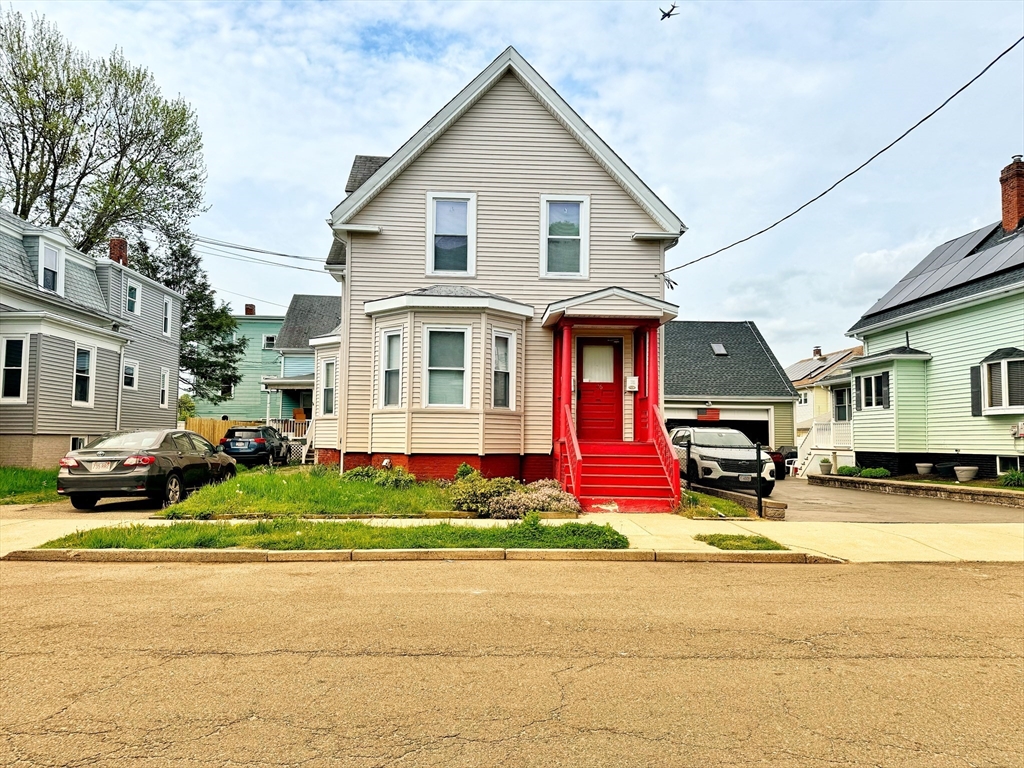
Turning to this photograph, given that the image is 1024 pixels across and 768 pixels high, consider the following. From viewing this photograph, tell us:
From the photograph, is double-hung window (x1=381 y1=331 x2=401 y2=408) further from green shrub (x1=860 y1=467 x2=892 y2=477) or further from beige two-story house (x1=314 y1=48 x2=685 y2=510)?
green shrub (x1=860 y1=467 x2=892 y2=477)

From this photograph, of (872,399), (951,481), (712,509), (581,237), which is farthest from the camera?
(872,399)

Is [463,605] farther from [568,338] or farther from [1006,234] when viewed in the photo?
[1006,234]

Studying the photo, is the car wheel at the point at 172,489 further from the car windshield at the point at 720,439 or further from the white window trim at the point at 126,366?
the white window trim at the point at 126,366

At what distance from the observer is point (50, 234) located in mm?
22953

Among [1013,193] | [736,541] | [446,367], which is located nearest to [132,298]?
[446,367]

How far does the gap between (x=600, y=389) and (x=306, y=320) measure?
28.9 meters

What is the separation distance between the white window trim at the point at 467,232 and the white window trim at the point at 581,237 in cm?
160

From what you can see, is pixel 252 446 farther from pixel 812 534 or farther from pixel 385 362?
pixel 812 534

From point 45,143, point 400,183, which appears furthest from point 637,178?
point 45,143

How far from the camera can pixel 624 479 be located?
12766 millimetres

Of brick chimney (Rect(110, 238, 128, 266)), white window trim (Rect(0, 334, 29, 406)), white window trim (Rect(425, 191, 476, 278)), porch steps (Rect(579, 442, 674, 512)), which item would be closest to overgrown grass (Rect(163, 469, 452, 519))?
porch steps (Rect(579, 442, 674, 512))

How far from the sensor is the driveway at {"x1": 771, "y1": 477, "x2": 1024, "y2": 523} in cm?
1275

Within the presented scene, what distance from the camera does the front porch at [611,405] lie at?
1255 cm

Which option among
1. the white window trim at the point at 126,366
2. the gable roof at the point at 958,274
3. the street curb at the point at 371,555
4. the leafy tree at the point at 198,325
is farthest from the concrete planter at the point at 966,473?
the leafy tree at the point at 198,325
